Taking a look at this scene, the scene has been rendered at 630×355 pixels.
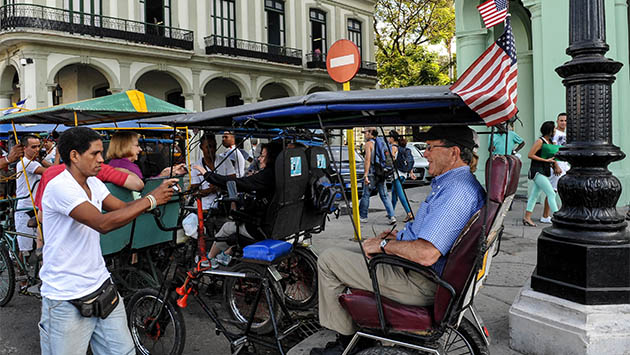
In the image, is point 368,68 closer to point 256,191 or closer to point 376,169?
point 376,169

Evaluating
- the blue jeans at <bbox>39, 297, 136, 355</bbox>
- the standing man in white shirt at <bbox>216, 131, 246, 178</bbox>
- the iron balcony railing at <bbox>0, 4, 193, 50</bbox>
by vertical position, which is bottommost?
the blue jeans at <bbox>39, 297, 136, 355</bbox>

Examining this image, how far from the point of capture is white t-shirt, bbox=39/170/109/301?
2.61 metres

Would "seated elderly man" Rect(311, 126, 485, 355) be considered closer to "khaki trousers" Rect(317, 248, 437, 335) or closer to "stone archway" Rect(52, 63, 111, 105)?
"khaki trousers" Rect(317, 248, 437, 335)

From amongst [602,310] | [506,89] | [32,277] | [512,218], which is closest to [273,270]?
[506,89]

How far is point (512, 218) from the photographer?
29.3 feet

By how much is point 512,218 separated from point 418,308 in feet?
22.8

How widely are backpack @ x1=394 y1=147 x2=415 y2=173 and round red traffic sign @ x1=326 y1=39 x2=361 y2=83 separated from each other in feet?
15.6

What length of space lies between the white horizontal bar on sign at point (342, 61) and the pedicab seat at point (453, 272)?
2.66m

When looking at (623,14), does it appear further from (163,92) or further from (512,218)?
(163,92)

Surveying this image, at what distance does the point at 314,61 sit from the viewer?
28.6 meters

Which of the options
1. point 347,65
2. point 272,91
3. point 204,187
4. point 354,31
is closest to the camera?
point 347,65

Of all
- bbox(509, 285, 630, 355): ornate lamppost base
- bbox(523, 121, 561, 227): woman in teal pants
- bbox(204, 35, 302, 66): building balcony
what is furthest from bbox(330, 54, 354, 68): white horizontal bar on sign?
bbox(204, 35, 302, 66): building balcony

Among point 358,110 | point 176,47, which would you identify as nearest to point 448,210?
point 358,110

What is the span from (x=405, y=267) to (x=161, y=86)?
24.4m
